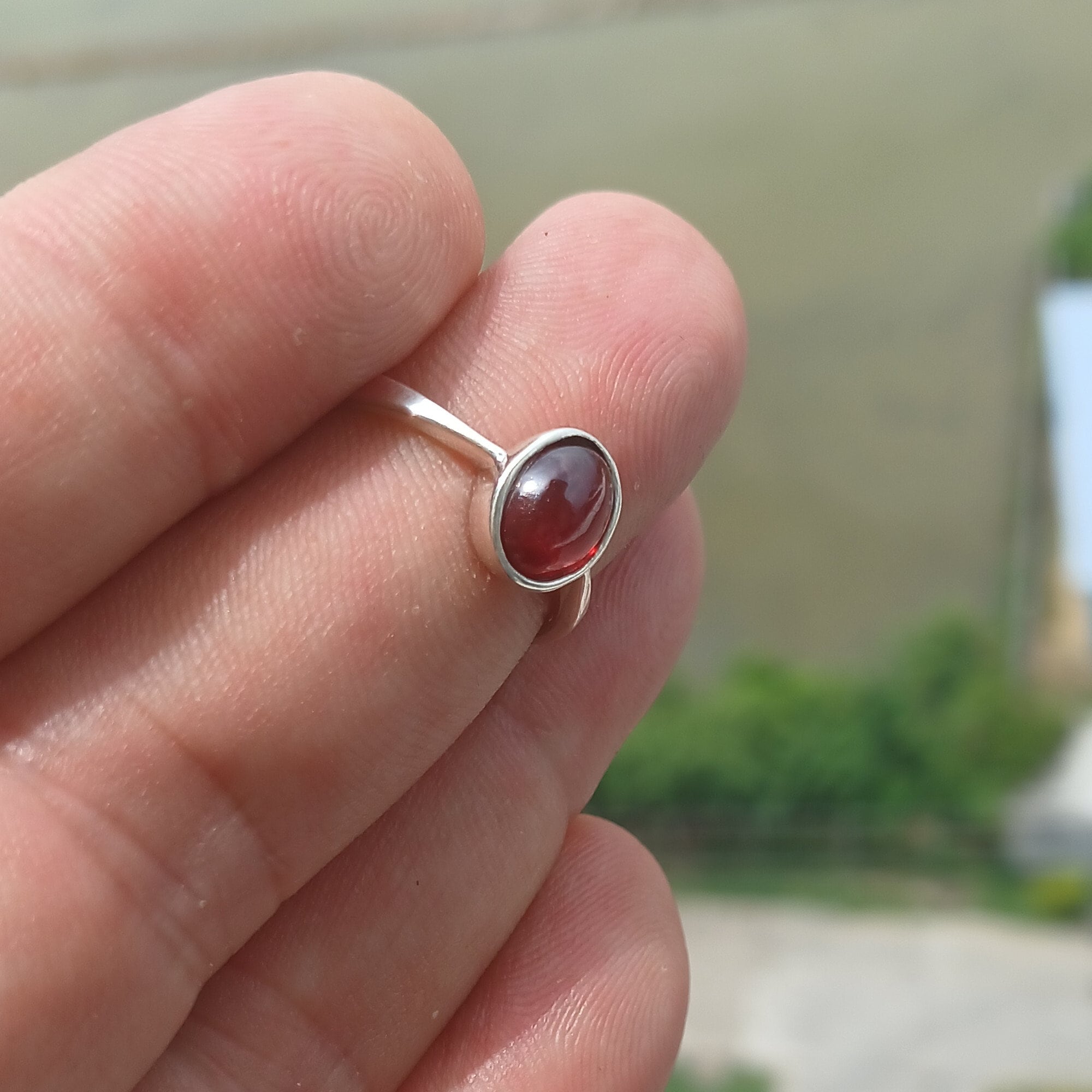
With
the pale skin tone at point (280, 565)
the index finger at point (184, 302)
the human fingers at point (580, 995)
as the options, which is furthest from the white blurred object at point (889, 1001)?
the index finger at point (184, 302)

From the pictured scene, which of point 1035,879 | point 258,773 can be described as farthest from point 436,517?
point 1035,879

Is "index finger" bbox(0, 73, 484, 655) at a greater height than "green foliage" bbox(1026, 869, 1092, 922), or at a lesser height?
greater

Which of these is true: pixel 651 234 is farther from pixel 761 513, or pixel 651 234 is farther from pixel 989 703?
pixel 761 513

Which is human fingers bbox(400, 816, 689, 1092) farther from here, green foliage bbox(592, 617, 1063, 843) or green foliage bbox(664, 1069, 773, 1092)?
green foliage bbox(592, 617, 1063, 843)

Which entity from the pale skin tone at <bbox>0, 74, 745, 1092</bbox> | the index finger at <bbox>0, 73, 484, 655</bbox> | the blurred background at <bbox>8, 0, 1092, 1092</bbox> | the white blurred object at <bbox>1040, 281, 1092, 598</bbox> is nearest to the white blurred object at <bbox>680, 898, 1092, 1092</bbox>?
the blurred background at <bbox>8, 0, 1092, 1092</bbox>

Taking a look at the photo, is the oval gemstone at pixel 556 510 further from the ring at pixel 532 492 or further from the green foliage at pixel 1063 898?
the green foliage at pixel 1063 898

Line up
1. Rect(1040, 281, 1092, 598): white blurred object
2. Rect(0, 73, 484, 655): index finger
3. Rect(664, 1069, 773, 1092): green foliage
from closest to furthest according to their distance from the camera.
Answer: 1. Rect(0, 73, 484, 655): index finger
2. Rect(664, 1069, 773, 1092): green foliage
3. Rect(1040, 281, 1092, 598): white blurred object

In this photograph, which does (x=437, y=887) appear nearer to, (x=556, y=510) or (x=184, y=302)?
(x=556, y=510)
